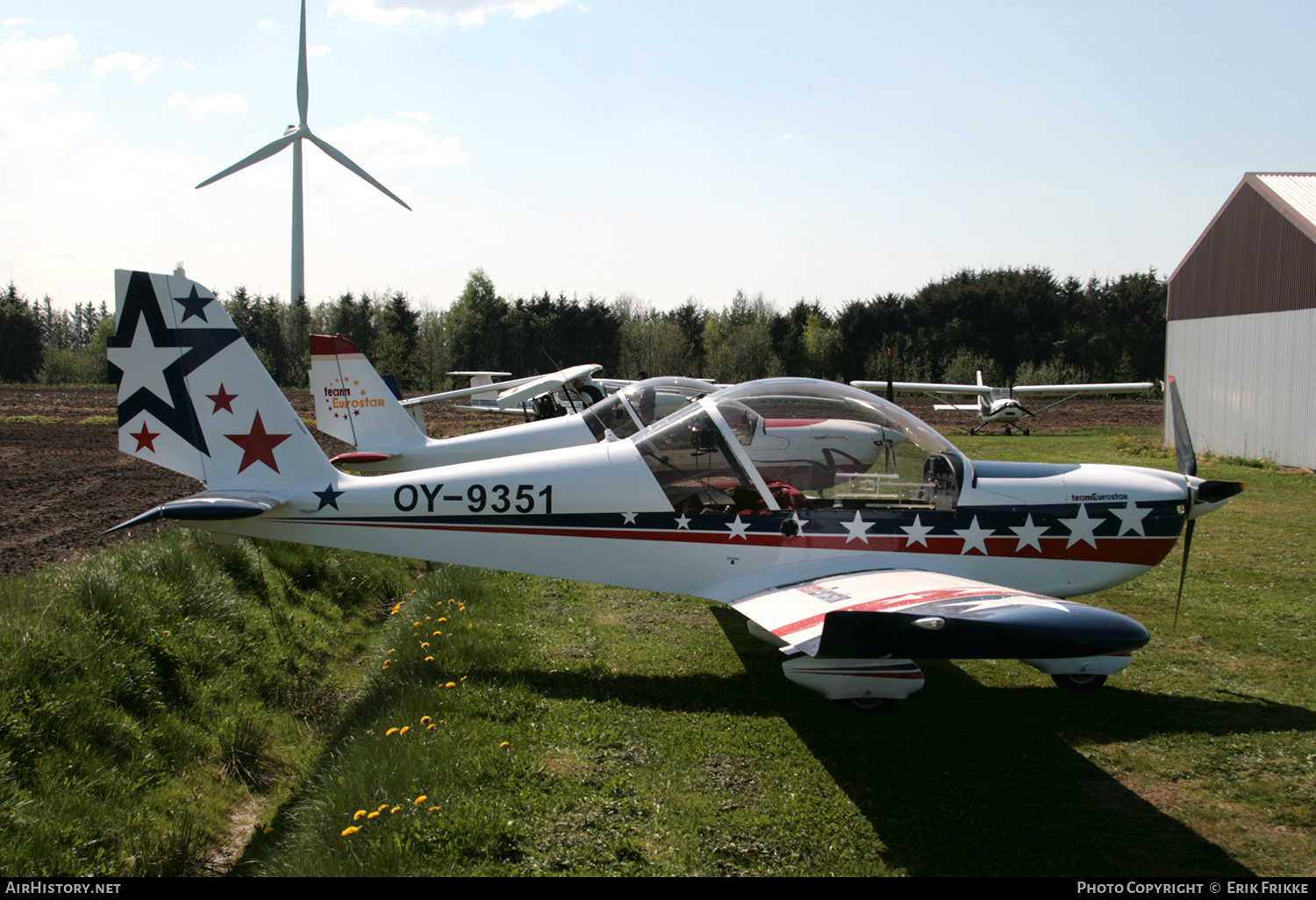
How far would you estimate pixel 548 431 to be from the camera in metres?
9.80

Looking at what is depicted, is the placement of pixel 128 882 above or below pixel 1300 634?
below

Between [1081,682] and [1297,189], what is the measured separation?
18.1 m

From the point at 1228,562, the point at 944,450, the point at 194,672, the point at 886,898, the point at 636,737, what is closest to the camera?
the point at 886,898

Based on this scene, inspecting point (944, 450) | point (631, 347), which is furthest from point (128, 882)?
point (631, 347)

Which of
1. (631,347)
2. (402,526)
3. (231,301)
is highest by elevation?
(231,301)

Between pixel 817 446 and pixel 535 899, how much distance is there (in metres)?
3.59

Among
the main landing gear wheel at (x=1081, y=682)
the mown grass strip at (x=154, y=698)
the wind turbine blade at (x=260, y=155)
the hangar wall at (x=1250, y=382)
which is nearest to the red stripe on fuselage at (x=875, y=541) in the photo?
the main landing gear wheel at (x=1081, y=682)

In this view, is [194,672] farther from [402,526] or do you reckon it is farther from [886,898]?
[886,898]

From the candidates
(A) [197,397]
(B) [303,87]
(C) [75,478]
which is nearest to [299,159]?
(B) [303,87]

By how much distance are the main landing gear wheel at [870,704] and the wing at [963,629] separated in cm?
79

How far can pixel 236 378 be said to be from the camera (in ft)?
18.5

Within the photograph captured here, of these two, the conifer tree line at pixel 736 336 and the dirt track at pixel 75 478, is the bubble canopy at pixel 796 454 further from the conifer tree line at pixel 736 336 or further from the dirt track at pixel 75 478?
the conifer tree line at pixel 736 336

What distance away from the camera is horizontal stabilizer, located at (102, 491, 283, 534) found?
191 inches

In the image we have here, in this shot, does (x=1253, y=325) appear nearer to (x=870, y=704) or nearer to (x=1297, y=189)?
(x=1297, y=189)
